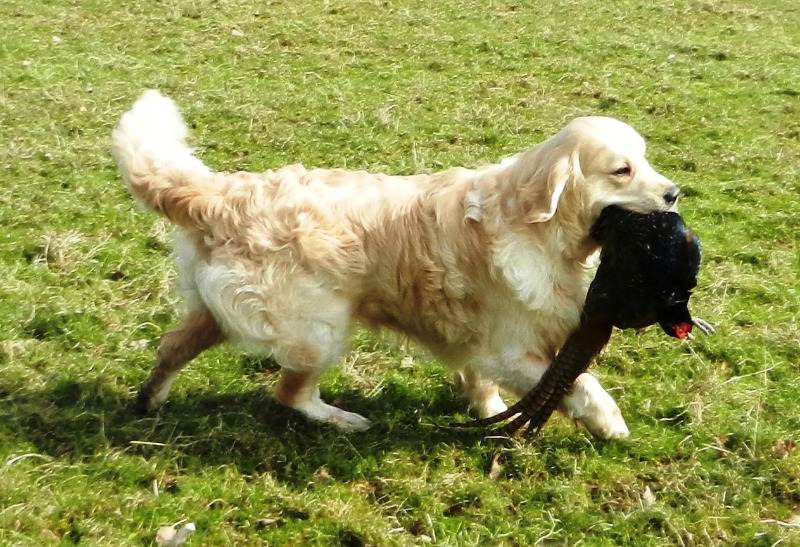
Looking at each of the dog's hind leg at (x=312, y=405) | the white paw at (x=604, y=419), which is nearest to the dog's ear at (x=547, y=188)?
the white paw at (x=604, y=419)

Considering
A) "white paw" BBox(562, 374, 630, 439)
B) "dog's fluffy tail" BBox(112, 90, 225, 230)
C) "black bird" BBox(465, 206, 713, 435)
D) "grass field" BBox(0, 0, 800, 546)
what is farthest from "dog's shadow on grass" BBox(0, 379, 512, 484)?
"dog's fluffy tail" BBox(112, 90, 225, 230)

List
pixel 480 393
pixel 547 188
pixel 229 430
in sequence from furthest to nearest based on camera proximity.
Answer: pixel 480 393
pixel 229 430
pixel 547 188

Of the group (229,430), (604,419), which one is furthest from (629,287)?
(229,430)

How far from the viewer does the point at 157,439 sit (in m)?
4.74

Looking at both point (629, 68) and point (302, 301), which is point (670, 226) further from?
point (629, 68)

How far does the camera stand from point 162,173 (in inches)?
185

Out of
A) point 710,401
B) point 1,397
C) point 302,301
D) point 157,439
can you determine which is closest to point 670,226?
point 710,401

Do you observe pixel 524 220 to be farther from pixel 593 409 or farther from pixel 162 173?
pixel 162 173

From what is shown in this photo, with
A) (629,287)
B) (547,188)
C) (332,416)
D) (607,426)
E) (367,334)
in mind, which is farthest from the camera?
(367,334)

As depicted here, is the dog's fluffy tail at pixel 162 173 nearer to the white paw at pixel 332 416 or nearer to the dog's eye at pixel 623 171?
the white paw at pixel 332 416

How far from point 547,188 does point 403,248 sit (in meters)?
0.77

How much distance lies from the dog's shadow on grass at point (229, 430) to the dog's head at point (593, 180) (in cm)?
131

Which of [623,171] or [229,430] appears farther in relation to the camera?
[229,430]

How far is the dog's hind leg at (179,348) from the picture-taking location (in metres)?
4.89
